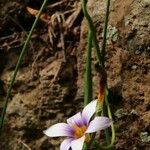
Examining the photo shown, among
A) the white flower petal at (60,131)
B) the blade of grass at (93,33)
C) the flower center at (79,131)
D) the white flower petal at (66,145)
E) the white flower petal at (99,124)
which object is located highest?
the blade of grass at (93,33)

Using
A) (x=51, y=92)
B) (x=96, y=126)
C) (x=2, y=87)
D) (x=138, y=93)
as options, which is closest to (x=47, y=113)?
(x=51, y=92)

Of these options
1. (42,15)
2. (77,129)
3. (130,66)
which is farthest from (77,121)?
(42,15)

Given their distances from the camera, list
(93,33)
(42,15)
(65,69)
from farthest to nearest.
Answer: (42,15) < (65,69) < (93,33)

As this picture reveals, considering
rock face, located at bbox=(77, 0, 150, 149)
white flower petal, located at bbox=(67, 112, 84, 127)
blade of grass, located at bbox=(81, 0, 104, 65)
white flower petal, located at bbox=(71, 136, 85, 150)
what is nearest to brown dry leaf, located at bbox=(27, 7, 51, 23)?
rock face, located at bbox=(77, 0, 150, 149)

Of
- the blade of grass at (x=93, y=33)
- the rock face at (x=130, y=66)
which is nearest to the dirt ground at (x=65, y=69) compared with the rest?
the rock face at (x=130, y=66)

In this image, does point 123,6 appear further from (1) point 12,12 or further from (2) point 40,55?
(1) point 12,12

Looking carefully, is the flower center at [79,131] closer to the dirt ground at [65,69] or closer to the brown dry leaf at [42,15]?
the dirt ground at [65,69]

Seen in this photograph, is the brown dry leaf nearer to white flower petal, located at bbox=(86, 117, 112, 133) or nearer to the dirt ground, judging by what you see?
the dirt ground

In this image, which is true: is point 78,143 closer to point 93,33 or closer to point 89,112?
point 89,112
